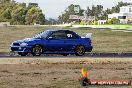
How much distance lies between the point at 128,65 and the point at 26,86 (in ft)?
26.6

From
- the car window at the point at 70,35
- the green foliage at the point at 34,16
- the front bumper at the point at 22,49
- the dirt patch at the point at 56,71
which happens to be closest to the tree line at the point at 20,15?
the green foliage at the point at 34,16

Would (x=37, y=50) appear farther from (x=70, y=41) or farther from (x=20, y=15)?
(x=20, y=15)

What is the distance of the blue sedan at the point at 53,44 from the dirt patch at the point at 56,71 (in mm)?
2559

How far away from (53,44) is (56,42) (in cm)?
22

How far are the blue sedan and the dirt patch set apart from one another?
2559mm

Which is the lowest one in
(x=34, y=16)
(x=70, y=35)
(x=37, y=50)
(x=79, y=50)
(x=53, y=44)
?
(x=34, y=16)

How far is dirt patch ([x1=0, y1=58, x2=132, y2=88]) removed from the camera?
15594 mm

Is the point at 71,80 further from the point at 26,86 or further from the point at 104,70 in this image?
the point at 104,70

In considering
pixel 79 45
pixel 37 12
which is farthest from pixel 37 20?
pixel 79 45

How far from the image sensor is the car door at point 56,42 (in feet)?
Result: 85.1

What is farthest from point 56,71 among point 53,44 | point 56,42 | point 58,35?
point 58,35

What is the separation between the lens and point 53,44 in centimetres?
2605

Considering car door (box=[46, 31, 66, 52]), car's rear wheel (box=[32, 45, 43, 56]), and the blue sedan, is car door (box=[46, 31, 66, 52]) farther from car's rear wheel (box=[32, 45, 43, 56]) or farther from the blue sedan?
car's rear wheel (box=[32, 45, 43, 56])

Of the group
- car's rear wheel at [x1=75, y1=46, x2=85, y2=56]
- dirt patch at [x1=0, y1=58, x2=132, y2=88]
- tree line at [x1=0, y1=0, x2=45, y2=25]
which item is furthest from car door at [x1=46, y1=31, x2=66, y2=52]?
tree line at [x1=0, y1=0, x2=45, y2=25]
